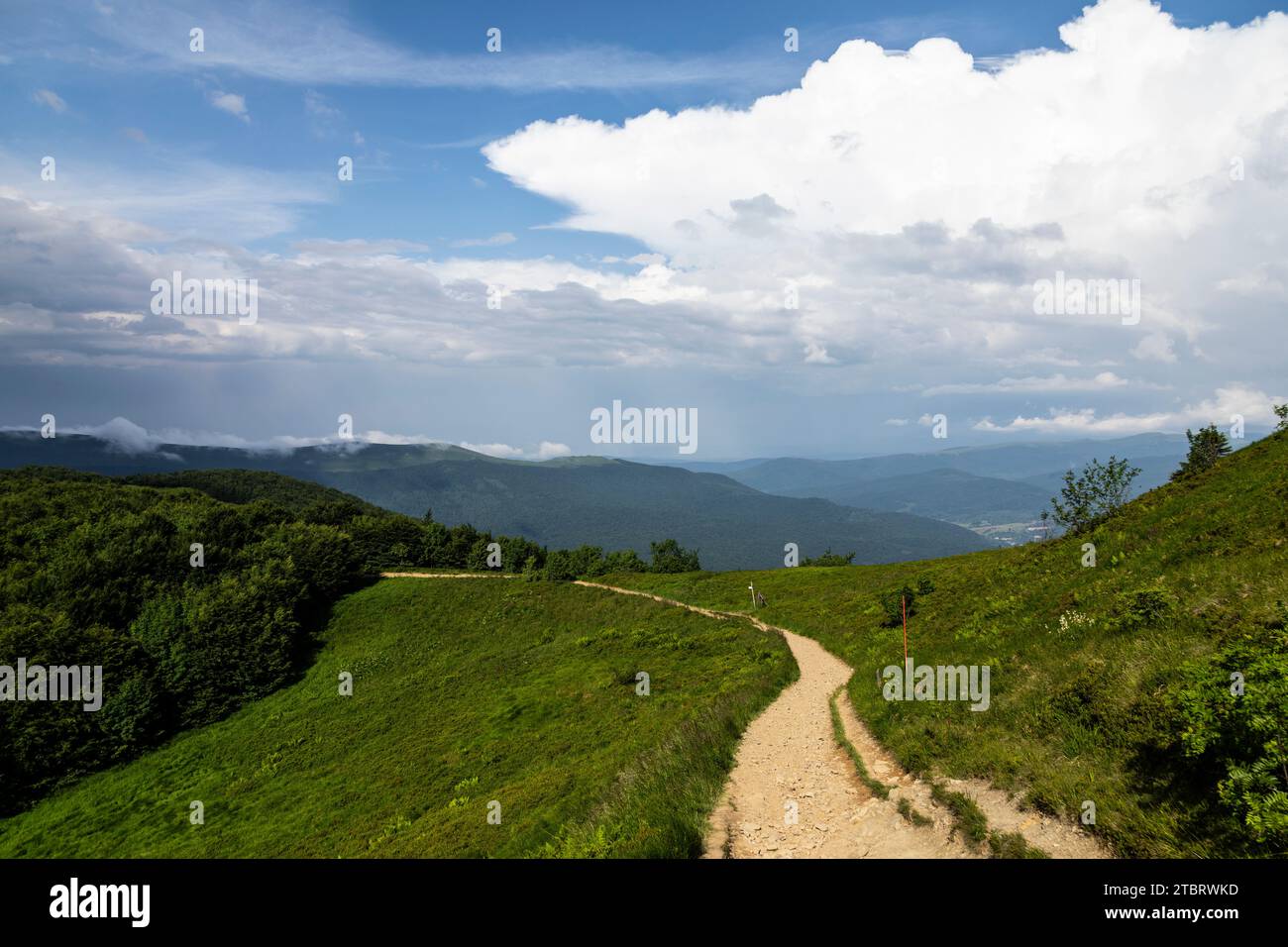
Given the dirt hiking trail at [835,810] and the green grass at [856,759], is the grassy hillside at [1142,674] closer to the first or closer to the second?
the dirt hiking trail at [835,810]

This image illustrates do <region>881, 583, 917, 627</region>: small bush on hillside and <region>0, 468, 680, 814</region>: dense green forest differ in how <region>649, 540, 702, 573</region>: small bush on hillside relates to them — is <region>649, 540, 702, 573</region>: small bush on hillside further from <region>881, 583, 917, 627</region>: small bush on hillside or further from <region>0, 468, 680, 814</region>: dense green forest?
<region>881, 583, 917, 627</region>: small bush on hillside

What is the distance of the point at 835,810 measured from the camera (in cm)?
1278

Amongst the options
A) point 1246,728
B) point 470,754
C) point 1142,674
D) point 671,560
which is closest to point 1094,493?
point 1142,674

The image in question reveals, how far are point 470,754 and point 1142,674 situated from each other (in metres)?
29.2

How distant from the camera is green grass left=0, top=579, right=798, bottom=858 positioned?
16125mm

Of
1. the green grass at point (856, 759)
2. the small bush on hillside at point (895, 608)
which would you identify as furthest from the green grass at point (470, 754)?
the small bush on hillside at point (895, 608)

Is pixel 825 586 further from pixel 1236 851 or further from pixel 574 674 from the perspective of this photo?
pixel 1236 851

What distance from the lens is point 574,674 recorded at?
3872 cm

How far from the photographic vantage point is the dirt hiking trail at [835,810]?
1014 centimetres

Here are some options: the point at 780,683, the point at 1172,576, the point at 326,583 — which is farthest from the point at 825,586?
the point at 326,583

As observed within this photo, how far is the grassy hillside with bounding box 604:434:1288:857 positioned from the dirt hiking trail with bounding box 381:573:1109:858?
1.79ft

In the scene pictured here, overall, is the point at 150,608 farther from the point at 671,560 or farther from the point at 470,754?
the point at 671,560

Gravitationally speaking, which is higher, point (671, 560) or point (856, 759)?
point (856, 759)
